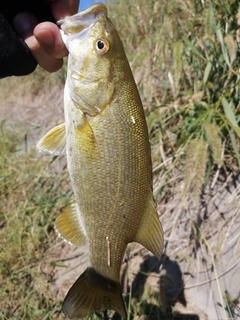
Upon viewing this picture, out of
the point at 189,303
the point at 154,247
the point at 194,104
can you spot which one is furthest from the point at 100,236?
the point at 194,104

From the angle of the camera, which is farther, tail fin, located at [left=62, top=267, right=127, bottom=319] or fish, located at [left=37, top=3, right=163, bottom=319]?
tail fin, located at [left=62, top=267, right=127, bottom=319]

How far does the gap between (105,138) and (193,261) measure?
1350mm

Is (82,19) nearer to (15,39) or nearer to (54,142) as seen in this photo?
(15,39)

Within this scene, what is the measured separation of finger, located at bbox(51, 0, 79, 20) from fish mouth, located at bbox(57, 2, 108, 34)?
0.12 metres

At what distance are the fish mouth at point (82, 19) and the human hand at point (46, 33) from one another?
2.5 inches

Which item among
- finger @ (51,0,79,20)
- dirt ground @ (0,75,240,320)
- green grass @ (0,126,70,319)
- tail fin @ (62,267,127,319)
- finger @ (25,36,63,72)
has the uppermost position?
finger @ (51,0,79,20)

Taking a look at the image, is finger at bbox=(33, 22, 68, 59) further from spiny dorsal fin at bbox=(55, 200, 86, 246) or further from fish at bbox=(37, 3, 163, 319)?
spiny dorsal fin at bbox=(55, 200, 86, 246)

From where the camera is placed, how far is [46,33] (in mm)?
1442

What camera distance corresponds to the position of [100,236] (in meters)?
1.55

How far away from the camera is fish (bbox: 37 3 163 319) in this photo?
1430 mm

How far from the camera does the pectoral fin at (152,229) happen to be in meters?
1.47

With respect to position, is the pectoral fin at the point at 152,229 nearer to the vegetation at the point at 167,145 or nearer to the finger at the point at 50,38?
the vegetation at the point at 167,145

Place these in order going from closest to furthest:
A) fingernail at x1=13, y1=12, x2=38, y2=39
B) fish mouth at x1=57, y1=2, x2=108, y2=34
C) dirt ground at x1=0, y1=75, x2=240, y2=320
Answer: fish mouth at x1=57, y1=2, x2=108, y2=34
fingernail at x1=13, y1=12, x2=38, y2=39
dirt ground at x1=0, y1=75, x2=240, y2=320

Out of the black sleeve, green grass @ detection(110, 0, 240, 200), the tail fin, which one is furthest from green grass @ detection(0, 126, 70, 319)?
the black sleeve
